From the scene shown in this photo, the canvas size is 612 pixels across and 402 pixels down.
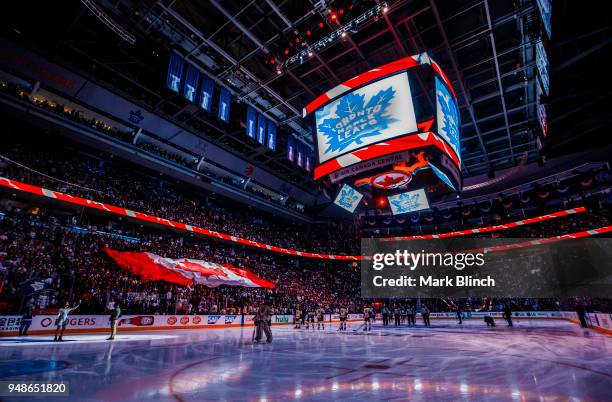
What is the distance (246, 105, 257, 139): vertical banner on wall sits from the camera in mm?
19894

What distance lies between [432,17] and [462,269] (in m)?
32.6

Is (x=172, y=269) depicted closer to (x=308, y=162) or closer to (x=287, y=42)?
(x=308, y=162)

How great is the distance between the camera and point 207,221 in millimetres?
29094

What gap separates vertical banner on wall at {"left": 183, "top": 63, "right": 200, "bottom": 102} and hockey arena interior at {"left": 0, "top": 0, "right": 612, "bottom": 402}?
11 centimetres

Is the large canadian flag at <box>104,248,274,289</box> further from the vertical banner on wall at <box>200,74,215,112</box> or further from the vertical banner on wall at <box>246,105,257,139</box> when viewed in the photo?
the vertical banner on wall at <box>200,74,215,112</box>

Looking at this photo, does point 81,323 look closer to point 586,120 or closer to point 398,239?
point 586,120

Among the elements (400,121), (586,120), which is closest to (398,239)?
(586,120)

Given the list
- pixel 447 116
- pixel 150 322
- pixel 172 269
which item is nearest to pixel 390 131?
pixel 447 116

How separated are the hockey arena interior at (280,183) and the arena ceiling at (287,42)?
12cm

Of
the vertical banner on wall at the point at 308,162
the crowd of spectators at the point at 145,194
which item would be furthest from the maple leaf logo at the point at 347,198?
the crowd of spectators at the point at 145,194

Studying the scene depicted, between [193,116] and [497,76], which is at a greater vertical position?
[193,116]

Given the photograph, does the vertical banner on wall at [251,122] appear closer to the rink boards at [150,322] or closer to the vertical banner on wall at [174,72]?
the vertical banner on wall at [174,72]

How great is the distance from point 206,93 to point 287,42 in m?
5.47

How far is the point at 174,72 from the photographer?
1566 centimetres
